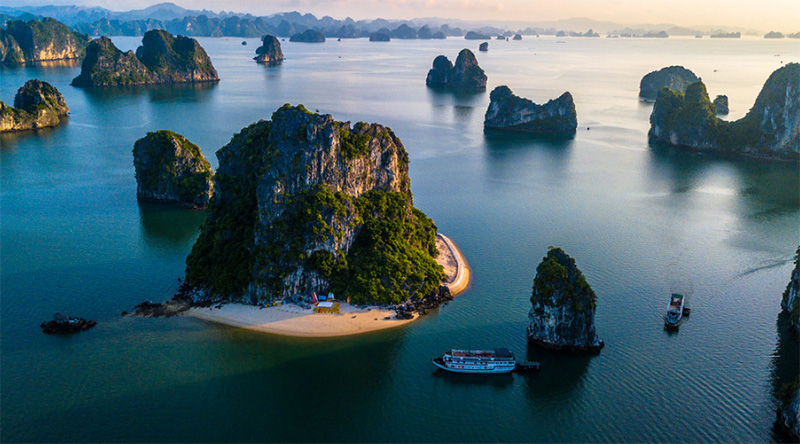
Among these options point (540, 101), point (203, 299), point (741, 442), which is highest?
point (540, 101)

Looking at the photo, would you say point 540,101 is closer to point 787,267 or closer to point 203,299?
point 787,267

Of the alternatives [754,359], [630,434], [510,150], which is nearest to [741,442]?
[630,434]

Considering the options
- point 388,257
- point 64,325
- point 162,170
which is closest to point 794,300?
point 388,257

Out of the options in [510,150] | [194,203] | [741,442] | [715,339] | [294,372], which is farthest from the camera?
[510,150]

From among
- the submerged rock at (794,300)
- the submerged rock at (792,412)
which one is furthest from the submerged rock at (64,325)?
the submerged rock at (794,300)

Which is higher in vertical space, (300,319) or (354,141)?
(354,141)

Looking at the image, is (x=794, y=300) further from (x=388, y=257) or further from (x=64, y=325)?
(x=64, y=325)

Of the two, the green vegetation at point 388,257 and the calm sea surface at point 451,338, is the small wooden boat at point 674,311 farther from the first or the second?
the green vegetation at point 388,257

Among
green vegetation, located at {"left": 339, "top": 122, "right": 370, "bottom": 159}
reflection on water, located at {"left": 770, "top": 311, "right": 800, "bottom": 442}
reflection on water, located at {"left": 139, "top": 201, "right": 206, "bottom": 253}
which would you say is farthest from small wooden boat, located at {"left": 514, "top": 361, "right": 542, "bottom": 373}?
A: reflection on water, located at {"left": 139, "top": 201, "right": 206, "bottom": 253}
